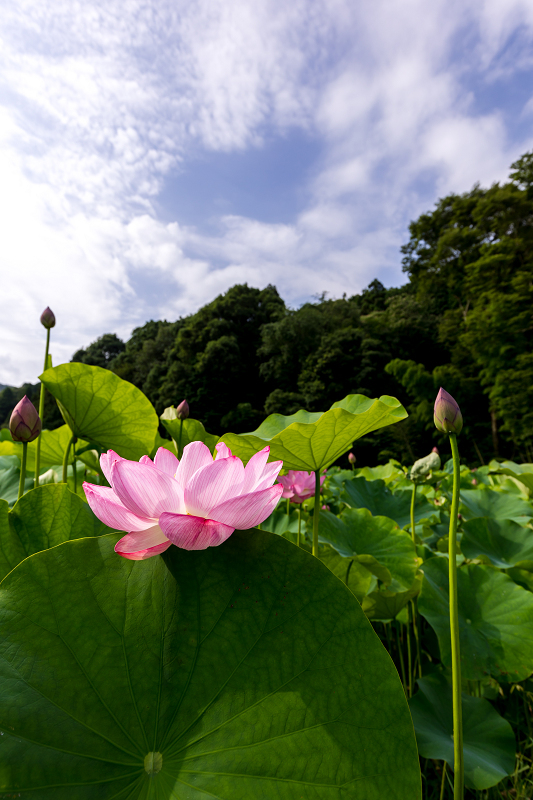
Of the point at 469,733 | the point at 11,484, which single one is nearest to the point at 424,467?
the point at 469,733

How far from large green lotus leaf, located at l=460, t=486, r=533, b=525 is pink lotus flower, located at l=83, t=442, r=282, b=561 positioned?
1.19 meters

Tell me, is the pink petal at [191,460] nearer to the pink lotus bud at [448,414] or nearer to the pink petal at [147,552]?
the pink petal at [147,552]

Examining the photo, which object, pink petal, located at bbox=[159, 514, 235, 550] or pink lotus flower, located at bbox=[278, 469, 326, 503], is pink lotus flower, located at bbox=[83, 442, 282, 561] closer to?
pink petal, located at bbox=[159, 514, 235, 550]

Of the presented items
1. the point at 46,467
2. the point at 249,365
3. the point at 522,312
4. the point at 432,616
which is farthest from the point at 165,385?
the point at 432,616

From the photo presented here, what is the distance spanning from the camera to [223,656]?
31 cm

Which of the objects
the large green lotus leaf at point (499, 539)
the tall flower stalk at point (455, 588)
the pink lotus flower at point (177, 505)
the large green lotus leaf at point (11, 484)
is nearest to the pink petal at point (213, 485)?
the pink lotus flower at point (177, 505)

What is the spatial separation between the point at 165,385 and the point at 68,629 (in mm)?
13019

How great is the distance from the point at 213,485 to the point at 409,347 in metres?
12.1

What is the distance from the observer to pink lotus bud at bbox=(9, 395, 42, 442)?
0.57 metres

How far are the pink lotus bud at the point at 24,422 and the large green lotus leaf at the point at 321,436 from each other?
28cm

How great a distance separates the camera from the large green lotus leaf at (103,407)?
2.64 feet

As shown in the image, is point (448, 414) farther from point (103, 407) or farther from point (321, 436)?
point (103, 407)

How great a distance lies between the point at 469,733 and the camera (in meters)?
0.72

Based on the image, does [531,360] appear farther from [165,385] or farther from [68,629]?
[165,385]
